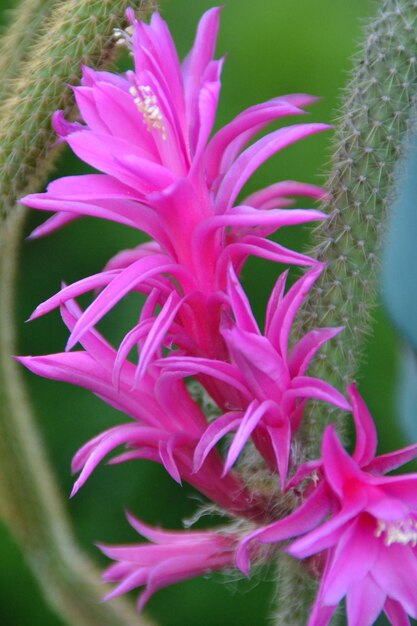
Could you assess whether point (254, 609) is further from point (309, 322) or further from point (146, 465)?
point (309, 322)

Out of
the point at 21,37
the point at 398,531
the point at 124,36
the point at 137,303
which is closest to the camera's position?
the point at 398,531

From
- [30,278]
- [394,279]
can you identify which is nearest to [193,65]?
[394,279]

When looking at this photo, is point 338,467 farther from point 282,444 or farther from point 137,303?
point 137,303

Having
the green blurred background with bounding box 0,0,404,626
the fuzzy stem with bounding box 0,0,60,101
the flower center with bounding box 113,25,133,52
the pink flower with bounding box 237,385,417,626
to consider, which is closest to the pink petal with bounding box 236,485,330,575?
the pink flower with bounding box 237,385,417,626

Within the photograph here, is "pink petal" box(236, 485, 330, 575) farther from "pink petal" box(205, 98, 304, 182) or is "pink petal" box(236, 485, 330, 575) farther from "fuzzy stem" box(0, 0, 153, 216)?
"fuzzy stem" box(0, 0, 153, 216)

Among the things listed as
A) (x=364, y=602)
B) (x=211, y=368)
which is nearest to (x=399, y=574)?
(x=364, y=602)

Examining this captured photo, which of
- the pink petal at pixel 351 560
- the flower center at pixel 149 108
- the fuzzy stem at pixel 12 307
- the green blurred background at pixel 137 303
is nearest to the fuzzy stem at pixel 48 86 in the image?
the fuzzy stem at pixel 12 307
